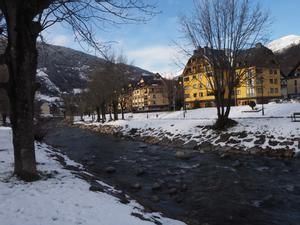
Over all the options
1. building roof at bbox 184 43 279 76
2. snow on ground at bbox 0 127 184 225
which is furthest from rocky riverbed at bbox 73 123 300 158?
snow on ground at bbox 0 127 184 225

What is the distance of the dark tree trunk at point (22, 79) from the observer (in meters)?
11.1

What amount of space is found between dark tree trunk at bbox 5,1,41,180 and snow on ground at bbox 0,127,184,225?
767 millimetres

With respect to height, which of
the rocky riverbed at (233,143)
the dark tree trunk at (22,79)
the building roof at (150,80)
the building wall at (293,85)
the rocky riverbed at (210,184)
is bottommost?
Result: the rocky riverbed at (210,184)

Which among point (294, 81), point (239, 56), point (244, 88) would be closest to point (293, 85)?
point (294, 81)

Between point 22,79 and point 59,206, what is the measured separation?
452 centimetres

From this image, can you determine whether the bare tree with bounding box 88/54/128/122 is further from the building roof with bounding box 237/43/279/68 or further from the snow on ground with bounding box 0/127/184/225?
the snow on ground with bounding box 0/127/184/225

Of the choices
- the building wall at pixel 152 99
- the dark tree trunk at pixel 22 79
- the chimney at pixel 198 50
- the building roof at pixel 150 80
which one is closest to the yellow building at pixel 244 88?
the chimney at pixel 198 50

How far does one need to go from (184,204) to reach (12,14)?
323 inches

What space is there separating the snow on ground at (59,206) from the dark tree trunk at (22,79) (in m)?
0.77

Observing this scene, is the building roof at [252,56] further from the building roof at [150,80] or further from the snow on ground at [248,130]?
the building roof at [150,80]

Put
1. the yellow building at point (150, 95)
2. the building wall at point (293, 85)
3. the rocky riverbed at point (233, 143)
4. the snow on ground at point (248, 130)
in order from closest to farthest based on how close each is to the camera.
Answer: the rocky riverbed at point (233, 143) < the snow on ground at point (248, 130) < the building wall at point (293, 85) < the yellow building at point (150, 95)

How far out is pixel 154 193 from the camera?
14.2 metres

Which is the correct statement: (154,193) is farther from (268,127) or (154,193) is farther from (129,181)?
(268,127)

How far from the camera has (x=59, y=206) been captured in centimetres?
844
